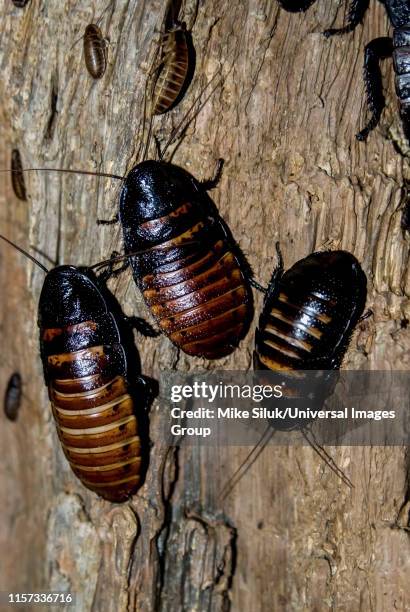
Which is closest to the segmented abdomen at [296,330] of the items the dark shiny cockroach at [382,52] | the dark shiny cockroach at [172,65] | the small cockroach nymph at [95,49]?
the dark shiny cockroach at [382,52]

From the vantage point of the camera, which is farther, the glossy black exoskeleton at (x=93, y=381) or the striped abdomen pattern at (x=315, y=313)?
the glossy black exoskeleton at (x=93, y=381)

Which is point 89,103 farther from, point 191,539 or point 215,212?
point 191,539

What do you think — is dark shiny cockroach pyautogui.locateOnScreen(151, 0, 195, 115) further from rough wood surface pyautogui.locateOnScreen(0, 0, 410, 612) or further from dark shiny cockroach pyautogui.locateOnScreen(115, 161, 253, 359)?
dark shiny cockroach pyautogui.locateOnScreen(115, 161, 253, 359)

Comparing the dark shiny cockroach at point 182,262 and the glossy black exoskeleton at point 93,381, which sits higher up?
the dark shiny cockroach at point 182,262

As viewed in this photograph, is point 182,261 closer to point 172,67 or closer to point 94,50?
point 172,67

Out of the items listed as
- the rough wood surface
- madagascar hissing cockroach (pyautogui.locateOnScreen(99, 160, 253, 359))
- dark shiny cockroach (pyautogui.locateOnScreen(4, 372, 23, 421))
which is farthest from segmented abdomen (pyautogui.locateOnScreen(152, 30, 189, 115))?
dark shiny cockroach (pyautogui.locateOnScreen(4, 372, 23, 421))

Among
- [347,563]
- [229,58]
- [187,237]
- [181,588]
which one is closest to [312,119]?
[229,58]

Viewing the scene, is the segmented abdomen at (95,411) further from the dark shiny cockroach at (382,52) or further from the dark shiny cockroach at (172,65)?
the dark shiny cockroach at (382,52)

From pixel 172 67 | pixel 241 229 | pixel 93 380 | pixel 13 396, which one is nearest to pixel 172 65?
A: pixel 172 67
